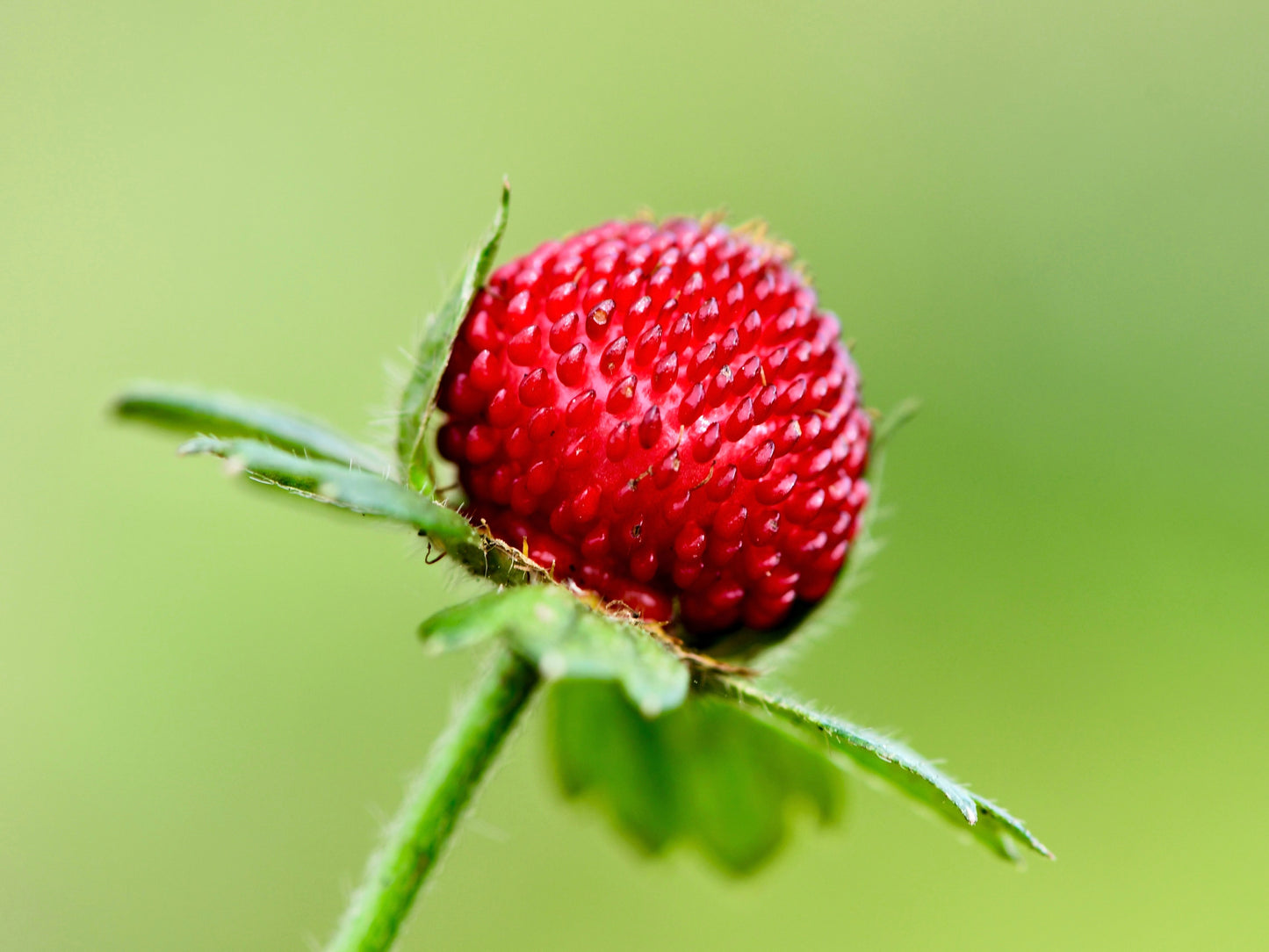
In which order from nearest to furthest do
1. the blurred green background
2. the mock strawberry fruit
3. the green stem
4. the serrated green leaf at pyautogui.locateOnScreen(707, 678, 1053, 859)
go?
the serrated green leaf at pyautogui.locateOnScreen(707, 678, 1053, 859), the green stem, the mock strawberry fruit, the blurred green background

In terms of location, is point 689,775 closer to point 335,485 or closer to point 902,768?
point 902,768

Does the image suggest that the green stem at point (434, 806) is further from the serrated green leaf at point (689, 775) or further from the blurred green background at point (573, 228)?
the blurred green background at point (573, 228)

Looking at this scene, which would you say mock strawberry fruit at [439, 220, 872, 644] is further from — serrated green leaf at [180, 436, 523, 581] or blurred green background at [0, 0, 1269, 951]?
blurred green background at [0, 0, 1269, 951]

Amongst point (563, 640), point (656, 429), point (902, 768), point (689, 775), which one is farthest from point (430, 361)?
point (689, 775)

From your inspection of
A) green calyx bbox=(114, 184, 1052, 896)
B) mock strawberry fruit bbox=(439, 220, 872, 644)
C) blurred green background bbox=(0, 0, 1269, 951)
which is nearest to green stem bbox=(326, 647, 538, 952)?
green calyx bbox=(114, 184, 1052, 896)

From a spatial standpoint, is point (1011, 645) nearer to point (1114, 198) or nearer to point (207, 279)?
point (1114, 198)

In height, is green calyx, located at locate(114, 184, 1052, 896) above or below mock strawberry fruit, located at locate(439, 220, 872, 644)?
below
